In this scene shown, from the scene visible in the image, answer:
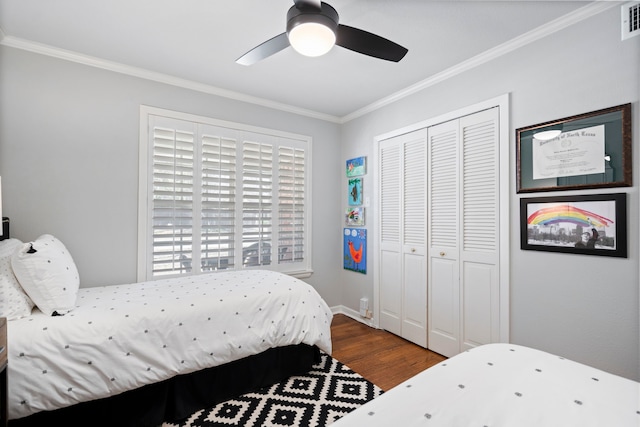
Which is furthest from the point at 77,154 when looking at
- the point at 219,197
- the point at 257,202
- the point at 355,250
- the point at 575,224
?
the point at 575,224

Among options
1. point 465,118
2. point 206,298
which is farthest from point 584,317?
point 206,298

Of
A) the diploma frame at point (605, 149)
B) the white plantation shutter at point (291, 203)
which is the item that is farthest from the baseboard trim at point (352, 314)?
the diploma frame at point (605, 149)

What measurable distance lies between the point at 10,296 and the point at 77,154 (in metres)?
1.41

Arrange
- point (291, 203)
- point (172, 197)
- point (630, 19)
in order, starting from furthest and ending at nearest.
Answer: point (291, 203)
point (172, 197)
point (630, 19)

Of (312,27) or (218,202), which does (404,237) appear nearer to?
(218,202)

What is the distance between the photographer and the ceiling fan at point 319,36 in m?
1.54

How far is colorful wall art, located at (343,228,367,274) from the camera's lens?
379 centimetres

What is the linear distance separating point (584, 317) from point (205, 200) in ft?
10.8

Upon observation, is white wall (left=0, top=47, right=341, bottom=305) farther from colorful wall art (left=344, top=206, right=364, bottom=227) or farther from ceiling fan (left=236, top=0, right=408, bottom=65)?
colorful wall art (left=344, top=206, right=364, bottom=227)

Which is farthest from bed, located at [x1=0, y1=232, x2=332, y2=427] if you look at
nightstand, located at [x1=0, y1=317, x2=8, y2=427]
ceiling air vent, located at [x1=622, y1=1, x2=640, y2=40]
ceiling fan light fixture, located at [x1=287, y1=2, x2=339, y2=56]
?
ceiling air vent, located at [x1=622, y1=1, x2=640, y2=40]

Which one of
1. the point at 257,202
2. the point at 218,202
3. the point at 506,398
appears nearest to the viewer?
the point at 506,398

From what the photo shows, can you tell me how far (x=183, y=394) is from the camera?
1.94 metres

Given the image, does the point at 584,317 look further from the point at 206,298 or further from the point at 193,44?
the point at 193,44

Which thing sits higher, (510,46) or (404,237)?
(510,46)
